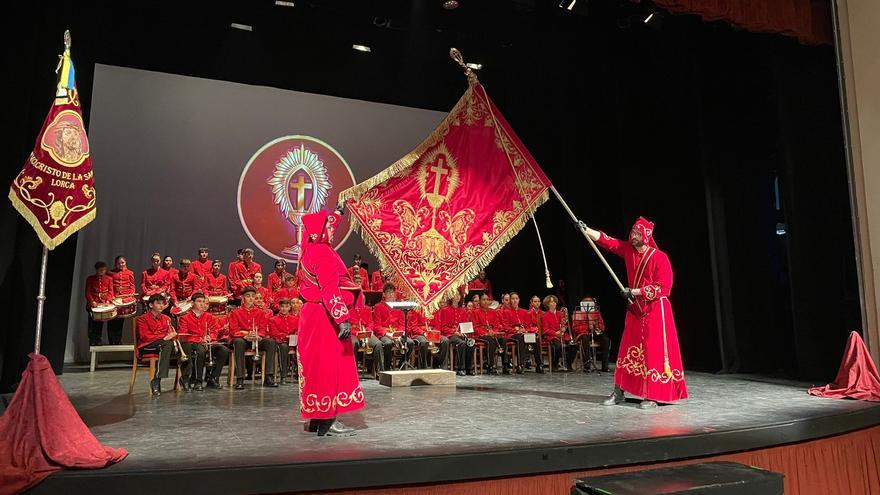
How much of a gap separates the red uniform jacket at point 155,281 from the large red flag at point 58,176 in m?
3.91

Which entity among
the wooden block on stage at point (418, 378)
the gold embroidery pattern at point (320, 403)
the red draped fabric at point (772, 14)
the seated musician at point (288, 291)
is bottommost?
the wooden block on stage at point (418, 378)

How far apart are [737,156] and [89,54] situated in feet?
26.7

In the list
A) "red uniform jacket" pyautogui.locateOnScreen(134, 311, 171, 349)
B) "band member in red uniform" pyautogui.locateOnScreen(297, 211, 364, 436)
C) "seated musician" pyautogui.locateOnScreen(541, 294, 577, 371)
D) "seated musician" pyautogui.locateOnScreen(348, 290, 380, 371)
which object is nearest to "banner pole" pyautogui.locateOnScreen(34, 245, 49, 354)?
"band member in red uniform" pyautogui.locateOnScreen(297, 211, 364, 436)

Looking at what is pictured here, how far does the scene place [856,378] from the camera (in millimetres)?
5012

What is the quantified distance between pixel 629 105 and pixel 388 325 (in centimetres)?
502

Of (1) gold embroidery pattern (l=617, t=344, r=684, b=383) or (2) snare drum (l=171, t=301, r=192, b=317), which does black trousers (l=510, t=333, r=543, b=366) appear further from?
(2) snare drum (l=171, t=301, r=192, b=317)

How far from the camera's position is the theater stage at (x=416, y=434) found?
2627mm

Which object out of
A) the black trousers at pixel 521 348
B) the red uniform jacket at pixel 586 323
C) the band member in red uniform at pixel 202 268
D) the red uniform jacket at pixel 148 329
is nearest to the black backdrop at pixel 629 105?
the red uniform jacket at pixel 148 329

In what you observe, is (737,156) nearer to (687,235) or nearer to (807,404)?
(687,235)

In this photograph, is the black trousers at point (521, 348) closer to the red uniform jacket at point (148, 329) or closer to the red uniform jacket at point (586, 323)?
the red uniform jacket at point (586, 323)

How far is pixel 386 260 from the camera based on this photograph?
4.62m

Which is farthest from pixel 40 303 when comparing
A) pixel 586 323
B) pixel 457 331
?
pixel 586 323

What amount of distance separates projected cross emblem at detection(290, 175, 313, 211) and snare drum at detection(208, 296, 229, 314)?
1.92 metres

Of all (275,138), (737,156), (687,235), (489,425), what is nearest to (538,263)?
(687,235)
